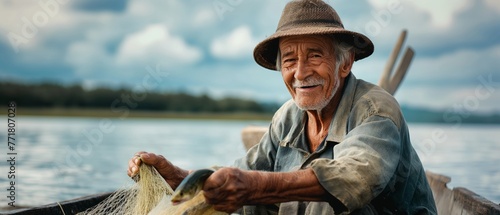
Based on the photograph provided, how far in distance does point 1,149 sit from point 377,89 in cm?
1728

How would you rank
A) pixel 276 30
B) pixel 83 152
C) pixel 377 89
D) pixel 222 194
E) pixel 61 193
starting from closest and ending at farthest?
pixel 222 194, pixel 377 89, pixel 276 30, pixel 61 193, pixel 83 152

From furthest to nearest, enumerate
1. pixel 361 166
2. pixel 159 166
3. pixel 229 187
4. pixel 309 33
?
1. pixel 159 166
2. pixel 309 33
3. pixel 361 166
4. pixel 229 187

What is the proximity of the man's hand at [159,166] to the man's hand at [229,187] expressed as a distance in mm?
714

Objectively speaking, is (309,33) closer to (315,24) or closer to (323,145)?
(315,24)

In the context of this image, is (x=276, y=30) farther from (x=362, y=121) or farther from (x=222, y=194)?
(x=222, y=194)

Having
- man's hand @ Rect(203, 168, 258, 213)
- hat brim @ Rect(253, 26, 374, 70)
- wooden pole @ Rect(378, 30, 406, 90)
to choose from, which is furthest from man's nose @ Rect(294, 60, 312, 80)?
wooden pole @ Rect(378, 30, 406, 90)

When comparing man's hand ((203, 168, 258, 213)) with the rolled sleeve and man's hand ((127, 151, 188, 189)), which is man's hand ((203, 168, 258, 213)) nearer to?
the rolled sleeve

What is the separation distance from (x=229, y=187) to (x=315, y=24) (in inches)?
39.0

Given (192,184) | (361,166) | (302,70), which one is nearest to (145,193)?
(192,184)

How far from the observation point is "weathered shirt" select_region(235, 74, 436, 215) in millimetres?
2027

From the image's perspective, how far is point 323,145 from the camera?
2660 mm

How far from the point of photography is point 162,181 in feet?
8.50

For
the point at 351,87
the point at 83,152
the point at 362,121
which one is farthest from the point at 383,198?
the point at 83,152

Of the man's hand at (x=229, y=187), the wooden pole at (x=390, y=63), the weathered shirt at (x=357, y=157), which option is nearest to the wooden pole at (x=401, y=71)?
the wooden pole at (x=390, y=63)
